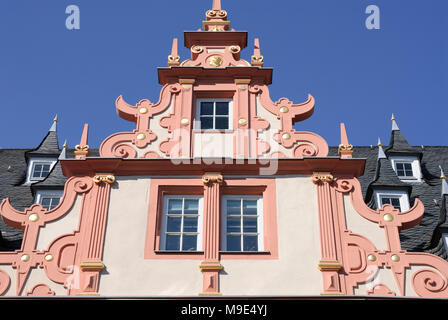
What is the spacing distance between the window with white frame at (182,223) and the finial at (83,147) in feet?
6.01

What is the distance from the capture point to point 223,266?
12703mm

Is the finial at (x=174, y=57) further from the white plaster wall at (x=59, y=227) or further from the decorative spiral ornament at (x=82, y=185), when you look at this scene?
the white plaster wall at (x=59, y=227)

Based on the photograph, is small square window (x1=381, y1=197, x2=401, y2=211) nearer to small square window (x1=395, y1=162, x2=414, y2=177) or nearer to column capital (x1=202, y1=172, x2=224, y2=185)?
small square window (x1=395, y1=162, x2=414, y2=177)

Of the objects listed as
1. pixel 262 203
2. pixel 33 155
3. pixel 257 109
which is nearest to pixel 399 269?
pixel 262 203

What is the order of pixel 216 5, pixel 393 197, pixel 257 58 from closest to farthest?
pixel 257 58, pixel 216 5, pixel 393 197

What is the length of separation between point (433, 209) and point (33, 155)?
11483mm

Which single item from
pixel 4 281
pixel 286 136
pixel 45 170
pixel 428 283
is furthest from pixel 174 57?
pixel 428 283

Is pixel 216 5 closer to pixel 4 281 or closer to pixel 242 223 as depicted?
pixel 242 223

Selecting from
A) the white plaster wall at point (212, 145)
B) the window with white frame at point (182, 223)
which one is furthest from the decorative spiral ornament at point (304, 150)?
the window with white frame at point (182, 223)

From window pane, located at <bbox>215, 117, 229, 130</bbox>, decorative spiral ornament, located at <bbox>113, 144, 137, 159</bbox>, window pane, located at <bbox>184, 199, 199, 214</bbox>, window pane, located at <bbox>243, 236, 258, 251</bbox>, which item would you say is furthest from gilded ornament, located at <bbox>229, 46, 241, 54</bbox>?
window pane, located at <bbox>243, 236, 258, 251</bbox>

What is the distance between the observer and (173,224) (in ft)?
44.4

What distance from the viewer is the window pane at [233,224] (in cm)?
1341

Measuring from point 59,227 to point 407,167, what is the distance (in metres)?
11.7
